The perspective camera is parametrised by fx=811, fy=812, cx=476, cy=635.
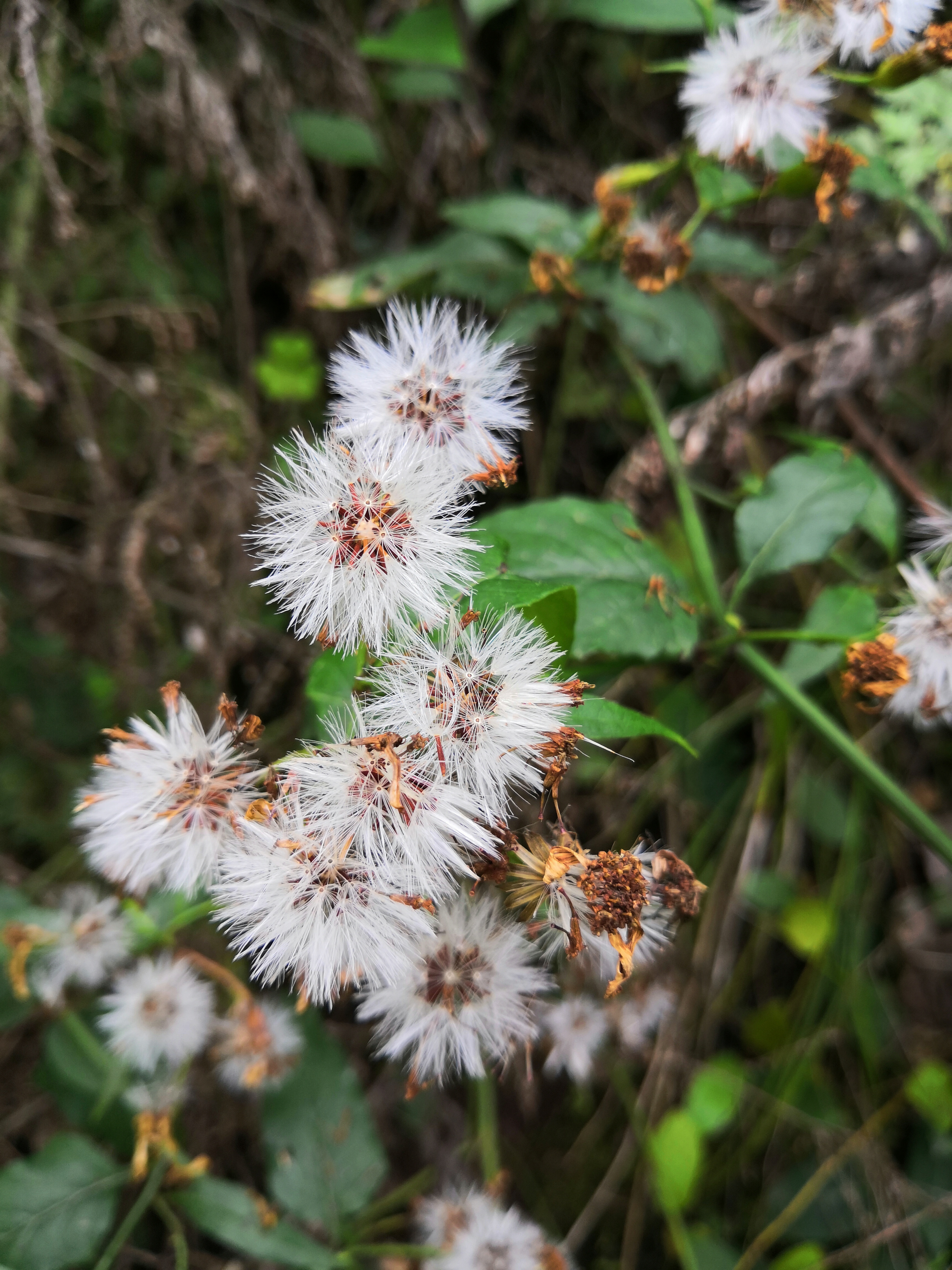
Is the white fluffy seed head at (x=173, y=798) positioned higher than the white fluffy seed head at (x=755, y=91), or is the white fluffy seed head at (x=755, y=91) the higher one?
the white fluffy seed head at (x=755, y=91)

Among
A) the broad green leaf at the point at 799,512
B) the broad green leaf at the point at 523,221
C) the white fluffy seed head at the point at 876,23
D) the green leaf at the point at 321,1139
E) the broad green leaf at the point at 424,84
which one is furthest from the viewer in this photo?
the broad green leaf at the point at 424,84

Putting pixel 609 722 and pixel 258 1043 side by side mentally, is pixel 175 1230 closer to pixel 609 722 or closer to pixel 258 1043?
pixel 258 1043

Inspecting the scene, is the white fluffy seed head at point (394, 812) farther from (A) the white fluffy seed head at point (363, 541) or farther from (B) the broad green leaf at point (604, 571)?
(B) the broad green leaf at point (604, 571)

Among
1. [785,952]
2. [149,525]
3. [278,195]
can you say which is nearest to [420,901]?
[149,525]

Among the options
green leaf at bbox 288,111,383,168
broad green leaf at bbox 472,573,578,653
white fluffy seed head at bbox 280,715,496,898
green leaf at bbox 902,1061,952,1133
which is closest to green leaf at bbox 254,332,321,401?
green leaf at bbox 288,111,383,168

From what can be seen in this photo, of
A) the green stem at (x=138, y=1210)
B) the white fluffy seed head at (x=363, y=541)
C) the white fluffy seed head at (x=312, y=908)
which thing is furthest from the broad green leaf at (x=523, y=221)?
the green stem at (x=138, y=1210)

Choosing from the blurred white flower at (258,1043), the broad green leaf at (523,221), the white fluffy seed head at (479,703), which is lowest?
the blurred white flower at (258,1043)

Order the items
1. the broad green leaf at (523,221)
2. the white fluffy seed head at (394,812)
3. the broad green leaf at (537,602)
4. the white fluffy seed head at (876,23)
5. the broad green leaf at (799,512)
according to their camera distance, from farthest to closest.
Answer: the broad green leaf at (523,221), the broad green leaf at (799,512), the white fluffy seed head at (876,23), the broad green leaf at (537,602), the white fluffy seed head at (394,812)

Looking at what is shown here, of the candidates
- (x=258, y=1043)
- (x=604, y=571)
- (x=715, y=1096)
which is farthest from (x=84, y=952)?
(x=715, y=1096)
